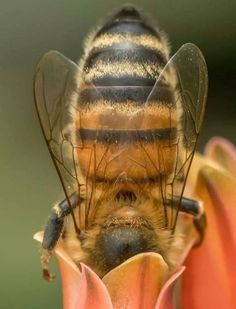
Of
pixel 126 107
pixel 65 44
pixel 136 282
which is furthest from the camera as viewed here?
pixel 65 44

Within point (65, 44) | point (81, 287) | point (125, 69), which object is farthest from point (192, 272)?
point (65, 44)

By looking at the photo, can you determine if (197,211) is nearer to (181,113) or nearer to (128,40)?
(181,113)

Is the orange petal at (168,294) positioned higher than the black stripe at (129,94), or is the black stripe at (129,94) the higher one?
the black stripe at (129,94)

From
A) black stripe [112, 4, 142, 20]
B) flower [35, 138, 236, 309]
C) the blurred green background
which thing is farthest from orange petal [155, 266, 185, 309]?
the blurred green background

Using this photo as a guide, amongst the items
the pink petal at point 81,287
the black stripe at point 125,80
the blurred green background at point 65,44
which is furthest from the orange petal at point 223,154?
the blurred green background at point 65,44

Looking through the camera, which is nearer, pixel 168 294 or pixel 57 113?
pixel 168 294

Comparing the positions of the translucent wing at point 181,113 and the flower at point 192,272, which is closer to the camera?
the flower at point 192,272

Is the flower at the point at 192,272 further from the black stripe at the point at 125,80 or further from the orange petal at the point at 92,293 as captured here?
the black stripe at the point at 125,80

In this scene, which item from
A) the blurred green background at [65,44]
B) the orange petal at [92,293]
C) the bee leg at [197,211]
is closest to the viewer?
the orange petal at [92,293]
